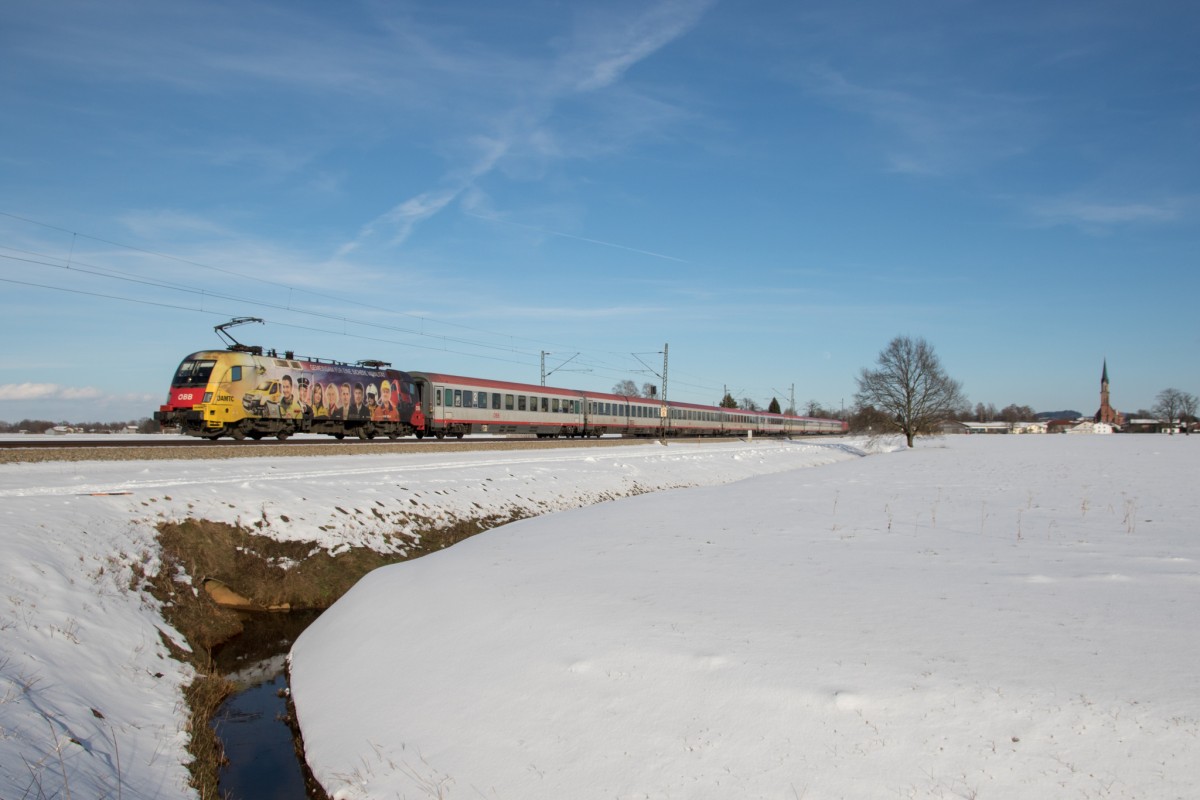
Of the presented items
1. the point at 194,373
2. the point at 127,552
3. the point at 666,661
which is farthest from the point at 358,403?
the point at 666,661

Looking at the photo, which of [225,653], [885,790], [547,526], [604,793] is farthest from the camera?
[547,526]

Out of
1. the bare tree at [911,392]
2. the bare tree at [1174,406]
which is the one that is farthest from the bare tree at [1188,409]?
the bare tree at [911,392]

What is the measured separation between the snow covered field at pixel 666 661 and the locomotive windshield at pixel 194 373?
36.8 feet

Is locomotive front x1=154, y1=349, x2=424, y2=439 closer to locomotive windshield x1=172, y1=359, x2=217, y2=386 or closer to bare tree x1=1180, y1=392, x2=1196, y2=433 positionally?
locomotive windshield x1=172, y1=359, x2=217, y2=386

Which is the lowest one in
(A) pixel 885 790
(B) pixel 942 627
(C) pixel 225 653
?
(C) pixel 225 653

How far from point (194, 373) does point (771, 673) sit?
24.7m

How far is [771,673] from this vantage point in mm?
6324

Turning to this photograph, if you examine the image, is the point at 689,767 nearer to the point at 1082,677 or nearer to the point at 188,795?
the point at 1082,677

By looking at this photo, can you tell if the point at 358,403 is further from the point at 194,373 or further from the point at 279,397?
the point at 194,373

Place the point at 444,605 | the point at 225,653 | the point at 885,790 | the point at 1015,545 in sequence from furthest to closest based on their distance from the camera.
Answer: the point at 1015,545 < the point at 225,653 < the point at 444,605 < the point at 885,790

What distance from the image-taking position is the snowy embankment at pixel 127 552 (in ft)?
19.4

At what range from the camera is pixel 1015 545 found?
1159 cm

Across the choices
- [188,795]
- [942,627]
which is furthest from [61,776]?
[942,627]

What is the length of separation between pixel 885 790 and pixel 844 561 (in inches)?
233
